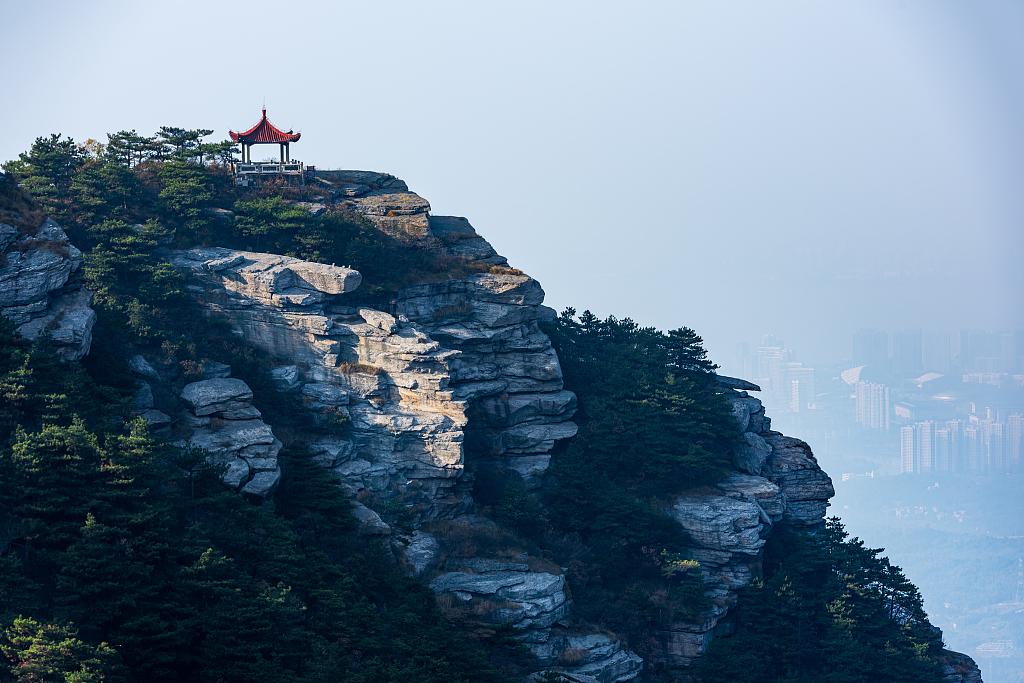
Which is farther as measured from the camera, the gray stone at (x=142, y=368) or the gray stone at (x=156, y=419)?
the gray stone at (x=142, y=368)

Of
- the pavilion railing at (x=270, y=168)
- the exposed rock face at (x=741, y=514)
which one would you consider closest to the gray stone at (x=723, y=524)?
the exposed rock face at (x=741, y=514)

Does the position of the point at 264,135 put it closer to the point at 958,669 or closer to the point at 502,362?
the point at 502,362

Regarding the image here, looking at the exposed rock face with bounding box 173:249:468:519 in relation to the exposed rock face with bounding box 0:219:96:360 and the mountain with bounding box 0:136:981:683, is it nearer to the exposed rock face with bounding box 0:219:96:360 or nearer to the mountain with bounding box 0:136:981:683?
the mountain with bounding box 0:136:981:683

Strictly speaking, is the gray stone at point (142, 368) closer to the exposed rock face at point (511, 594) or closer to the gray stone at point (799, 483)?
the exposed rock face at point (511, 594)

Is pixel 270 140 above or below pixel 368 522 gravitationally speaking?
above

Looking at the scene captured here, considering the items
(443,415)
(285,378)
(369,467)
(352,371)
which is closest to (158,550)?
(369,467)

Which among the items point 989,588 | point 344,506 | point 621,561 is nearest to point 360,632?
point 344,506

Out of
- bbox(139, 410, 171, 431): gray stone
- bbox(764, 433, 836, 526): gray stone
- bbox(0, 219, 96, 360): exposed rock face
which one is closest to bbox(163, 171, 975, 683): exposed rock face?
bbox(764, 433, 836, 526): gray stone
